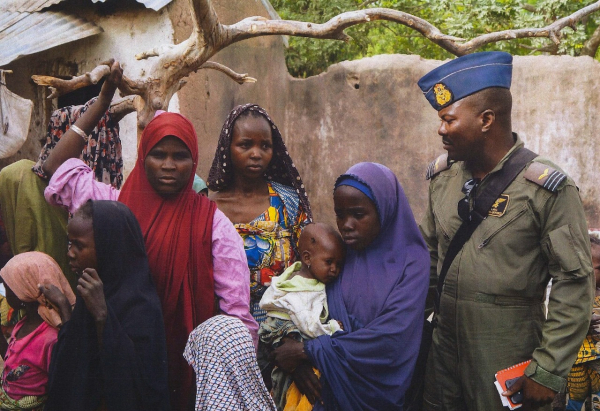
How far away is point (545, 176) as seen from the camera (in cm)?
247

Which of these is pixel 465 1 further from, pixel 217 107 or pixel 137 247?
pixel 137 247

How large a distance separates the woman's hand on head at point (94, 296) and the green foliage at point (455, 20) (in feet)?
30.7

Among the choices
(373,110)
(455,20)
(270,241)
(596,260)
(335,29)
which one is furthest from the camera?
(455,20)

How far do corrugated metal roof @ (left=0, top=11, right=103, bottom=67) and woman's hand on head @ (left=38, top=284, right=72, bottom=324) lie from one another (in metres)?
4.60

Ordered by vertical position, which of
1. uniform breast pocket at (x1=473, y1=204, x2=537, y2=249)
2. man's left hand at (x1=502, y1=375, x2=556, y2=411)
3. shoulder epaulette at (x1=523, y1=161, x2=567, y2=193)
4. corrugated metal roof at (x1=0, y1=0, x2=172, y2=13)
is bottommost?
man's left hand at (x1=502, y1=375, x2=556, y2=411)

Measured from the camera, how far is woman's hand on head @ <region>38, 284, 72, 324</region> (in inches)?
102

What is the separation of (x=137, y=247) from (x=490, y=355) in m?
1.51

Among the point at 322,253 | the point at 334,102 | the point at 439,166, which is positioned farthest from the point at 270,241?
the point at 334,102

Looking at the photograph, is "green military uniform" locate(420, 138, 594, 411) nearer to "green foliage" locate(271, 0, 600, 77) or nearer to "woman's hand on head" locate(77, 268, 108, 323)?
"woman's hand on head" locate(77, 268, 108, 323)

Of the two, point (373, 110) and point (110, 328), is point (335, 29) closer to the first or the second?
point (373, 110)

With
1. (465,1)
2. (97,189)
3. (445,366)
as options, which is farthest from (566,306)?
(465,1)

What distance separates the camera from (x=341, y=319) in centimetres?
259

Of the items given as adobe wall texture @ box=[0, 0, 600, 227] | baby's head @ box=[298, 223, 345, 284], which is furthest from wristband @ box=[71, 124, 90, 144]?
adobe wall texture @ box=[0, 0, 600, 227]

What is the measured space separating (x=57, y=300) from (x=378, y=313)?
4.47 ft
